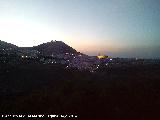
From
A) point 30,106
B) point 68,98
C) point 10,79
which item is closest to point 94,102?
point 68,98

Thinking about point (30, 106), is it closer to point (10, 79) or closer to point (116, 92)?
point (116, 92)

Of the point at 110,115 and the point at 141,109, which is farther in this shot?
the point at 141,109

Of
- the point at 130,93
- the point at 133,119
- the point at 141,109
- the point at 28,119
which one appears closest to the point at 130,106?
the point at 141,109

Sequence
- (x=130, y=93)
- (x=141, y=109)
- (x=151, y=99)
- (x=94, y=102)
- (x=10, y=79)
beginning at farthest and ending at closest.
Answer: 1. (x=10, y=79)
2. (x=130, y=93)
3. (x=151, y=99)
4. (x=94, y=102)
5. (x=141, y=109)

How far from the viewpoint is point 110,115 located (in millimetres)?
25359

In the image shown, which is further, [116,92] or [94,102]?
[116,92]

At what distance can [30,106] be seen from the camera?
95.0ft

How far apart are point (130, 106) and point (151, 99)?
506cm

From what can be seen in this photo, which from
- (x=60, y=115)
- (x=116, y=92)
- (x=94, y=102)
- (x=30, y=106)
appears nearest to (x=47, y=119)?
(x=60, y=115)

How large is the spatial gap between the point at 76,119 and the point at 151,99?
13346 millimetres

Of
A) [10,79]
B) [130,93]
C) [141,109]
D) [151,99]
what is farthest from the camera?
[10,79]

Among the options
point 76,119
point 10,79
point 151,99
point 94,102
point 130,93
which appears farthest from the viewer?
point 10,79

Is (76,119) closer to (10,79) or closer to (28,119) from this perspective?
(28,119)

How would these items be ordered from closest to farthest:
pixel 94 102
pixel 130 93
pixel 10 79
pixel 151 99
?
pixel 94 102 → pixel 151 99 → pixel 130 93 → pixel 10 79
